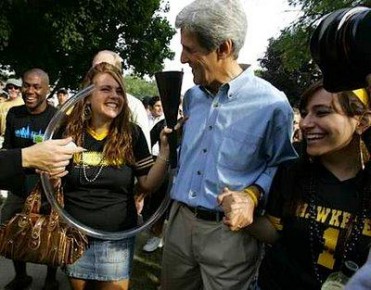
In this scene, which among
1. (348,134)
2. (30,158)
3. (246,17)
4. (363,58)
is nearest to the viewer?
(363,58)

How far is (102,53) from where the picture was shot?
3.41m

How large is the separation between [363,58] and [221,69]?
1155mm

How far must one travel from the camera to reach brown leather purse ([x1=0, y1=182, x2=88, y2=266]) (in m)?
2.52

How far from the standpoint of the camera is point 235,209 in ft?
6.00

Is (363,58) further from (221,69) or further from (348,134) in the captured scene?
(221,69)

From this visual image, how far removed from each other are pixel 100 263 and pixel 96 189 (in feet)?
1.43

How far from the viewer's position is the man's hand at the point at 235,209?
183 cm

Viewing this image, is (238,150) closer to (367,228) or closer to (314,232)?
(314,232)

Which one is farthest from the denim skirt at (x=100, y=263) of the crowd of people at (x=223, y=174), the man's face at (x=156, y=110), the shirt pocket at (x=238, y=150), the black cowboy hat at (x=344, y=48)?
the man's face at (x=156, y=110)

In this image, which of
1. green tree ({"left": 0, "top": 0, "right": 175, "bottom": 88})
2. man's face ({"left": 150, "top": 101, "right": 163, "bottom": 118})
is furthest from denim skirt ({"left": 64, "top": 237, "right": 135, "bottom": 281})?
green tree ({"left": 0, "top": 0, "right": 175, "bottom": 88})

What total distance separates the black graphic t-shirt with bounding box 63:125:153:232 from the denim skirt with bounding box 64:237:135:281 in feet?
0.34

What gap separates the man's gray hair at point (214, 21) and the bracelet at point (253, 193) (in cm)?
67

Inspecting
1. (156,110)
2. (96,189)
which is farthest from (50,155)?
(156,110)

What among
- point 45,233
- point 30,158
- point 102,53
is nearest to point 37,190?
point 45,233
